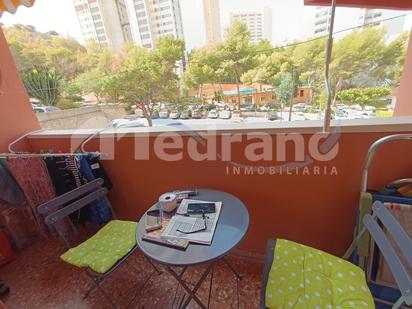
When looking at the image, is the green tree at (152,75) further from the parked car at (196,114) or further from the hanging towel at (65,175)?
the hanging towel at (65,175)

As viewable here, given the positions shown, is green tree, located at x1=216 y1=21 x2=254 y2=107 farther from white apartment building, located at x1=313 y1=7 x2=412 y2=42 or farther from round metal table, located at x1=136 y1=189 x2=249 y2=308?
round metal table, located at x1=136 y1=189 x2=249 y2=308

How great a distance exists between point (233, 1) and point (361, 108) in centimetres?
154

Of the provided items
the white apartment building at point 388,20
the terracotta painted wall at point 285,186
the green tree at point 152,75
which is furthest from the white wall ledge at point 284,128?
the white apartment building at point 388,20

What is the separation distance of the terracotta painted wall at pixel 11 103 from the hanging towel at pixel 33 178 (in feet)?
0.86

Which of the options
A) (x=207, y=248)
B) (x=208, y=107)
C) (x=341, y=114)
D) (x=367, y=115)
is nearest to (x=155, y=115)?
(x=208, y=107)

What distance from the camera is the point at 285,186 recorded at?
1329 mm

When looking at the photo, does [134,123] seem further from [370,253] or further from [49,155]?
[370,253]

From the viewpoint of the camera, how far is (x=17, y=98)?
1835 mm

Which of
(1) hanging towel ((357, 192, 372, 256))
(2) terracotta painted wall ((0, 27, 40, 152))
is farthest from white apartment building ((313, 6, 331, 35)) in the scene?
(2) terracotta painted wall ((0, 27, 40, 152))

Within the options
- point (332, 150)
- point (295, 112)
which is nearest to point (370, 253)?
point (332, 150)

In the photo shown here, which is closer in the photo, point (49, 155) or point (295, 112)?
point (49, 155)

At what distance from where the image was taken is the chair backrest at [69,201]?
1.21m

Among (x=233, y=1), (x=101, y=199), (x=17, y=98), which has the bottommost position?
(x=101, y=199)

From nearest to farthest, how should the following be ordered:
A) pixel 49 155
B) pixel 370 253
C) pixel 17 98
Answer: pixel 370 253
pixel 49 155
pixel 17 98
